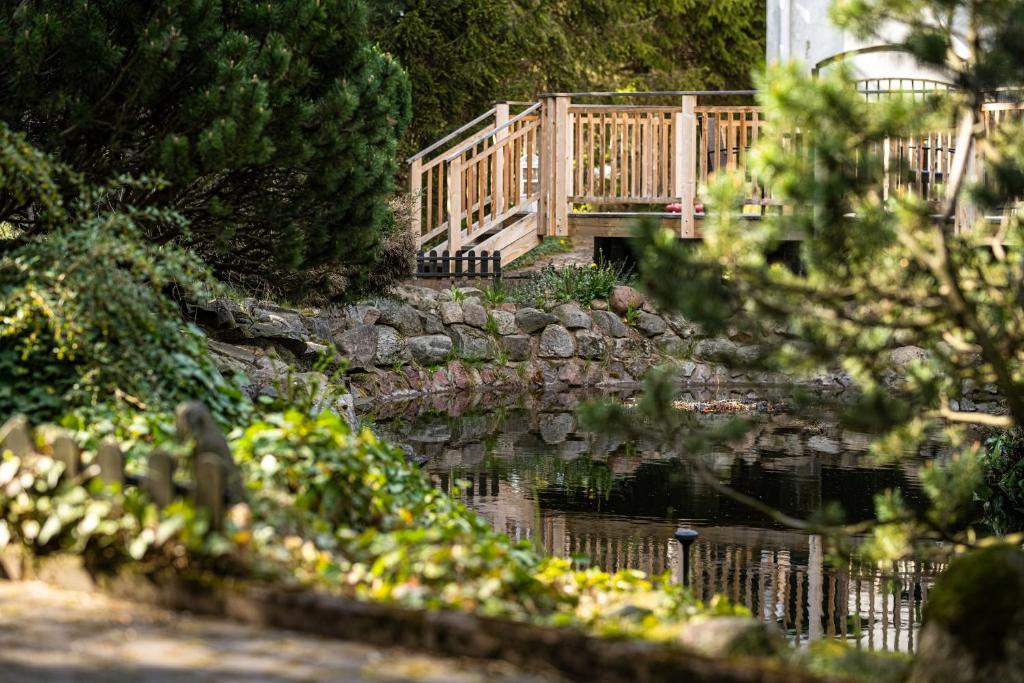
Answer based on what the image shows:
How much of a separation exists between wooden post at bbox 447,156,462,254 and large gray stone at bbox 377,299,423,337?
1.14 m

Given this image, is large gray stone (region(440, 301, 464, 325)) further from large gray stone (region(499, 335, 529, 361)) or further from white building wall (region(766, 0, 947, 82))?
white building wall (region(766, 0, 947, 82))

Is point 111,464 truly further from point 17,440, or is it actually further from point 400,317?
point 400,317

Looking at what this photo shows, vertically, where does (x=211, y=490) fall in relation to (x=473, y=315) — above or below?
below

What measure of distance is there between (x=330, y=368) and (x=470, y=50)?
931cm

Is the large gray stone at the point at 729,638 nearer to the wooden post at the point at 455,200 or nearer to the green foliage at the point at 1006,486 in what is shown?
the green foliage at the point at 1006,486

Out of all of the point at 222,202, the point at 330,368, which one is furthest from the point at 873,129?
the point at 330,368

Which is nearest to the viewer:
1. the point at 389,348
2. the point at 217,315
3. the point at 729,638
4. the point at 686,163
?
the point at 729,638

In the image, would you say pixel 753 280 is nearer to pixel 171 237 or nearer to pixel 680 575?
pixel 680 575

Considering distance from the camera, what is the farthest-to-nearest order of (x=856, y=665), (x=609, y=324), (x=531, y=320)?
(x=609, y=324)
(x=531, y=320)
(x=856, y=665)

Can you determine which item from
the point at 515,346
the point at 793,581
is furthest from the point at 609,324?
the point at 793,581

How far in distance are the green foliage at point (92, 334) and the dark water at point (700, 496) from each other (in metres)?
1.50

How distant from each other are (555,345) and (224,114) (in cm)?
844

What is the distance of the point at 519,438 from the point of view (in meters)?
12.7

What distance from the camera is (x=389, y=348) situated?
51.5ft
